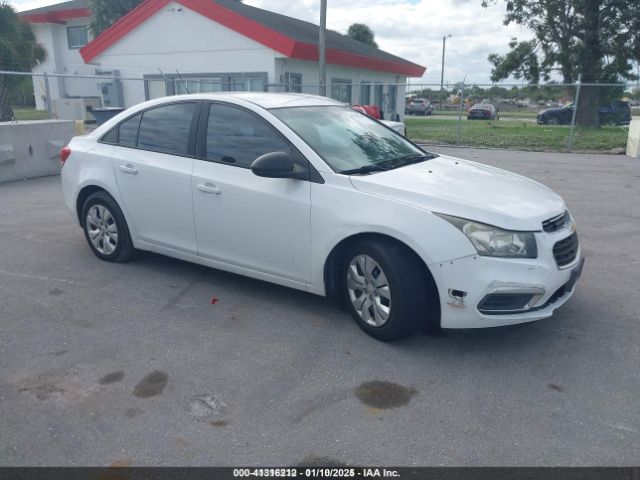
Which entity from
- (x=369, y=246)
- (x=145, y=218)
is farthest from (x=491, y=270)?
(x=145, y=218)

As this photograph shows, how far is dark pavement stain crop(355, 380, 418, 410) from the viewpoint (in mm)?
3213

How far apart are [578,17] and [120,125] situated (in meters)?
23.4

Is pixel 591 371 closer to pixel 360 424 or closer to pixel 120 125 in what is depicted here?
pixel 360 424

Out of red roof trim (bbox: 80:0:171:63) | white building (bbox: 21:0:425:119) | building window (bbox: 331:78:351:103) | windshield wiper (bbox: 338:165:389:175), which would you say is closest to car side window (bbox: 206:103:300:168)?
windshield wiper (bbox: 338:165:389:175)

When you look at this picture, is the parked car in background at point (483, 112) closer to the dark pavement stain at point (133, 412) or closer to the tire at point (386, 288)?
the tire at point (386, 288)

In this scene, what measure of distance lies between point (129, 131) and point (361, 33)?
1788 inches

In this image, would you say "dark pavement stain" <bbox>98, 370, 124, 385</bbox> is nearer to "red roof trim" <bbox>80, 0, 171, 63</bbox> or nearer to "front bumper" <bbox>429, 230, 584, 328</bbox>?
"front bumper" <bbox>429, 230, 584, 328</bbox>

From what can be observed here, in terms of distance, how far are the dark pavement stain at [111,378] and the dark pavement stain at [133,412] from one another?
36cm

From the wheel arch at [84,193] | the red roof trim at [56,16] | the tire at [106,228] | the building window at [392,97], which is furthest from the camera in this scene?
the red roof trim at [56,16]

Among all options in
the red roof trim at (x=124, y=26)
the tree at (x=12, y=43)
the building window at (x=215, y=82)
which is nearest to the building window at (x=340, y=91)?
the building window at (x=215, y=82)

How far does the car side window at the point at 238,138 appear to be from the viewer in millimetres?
4367

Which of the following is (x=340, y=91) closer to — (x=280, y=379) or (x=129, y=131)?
(x=129, y=131)

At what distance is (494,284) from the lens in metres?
3.46

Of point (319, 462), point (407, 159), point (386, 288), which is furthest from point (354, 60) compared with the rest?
point (319, 462)
